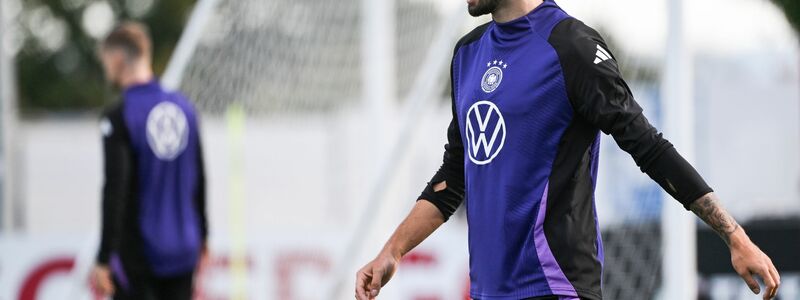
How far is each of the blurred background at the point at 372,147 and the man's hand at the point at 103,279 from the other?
936 millimetres

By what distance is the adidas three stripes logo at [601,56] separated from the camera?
11.1 feet

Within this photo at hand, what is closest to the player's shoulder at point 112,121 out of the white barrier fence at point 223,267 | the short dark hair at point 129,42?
the short dark hair at point 129,42

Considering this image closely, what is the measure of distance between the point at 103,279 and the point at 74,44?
32.2 metres

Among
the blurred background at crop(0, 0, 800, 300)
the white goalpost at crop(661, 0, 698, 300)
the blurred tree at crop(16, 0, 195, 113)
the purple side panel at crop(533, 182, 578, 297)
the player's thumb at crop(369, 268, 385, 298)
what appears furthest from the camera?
the blurred tree at crop(16, 0, 195, 113)

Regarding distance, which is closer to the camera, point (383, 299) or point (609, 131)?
point (609, 131)

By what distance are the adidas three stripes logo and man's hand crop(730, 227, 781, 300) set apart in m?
0.51

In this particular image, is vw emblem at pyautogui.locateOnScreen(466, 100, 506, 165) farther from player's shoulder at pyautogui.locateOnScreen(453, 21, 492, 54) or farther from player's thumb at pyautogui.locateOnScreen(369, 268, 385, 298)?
player's thumb at pyautogui.locateOnScreen(369, 268, 385, 298)

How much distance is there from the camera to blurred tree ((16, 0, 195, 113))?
1415 inches

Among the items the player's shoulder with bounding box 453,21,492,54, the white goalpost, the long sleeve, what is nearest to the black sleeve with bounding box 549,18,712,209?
the player's shoulder with bounding box 453,21,492,54

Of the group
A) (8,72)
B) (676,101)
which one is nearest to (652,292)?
(676,101)

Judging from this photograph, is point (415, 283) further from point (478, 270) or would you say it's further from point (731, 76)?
point (478, 270)

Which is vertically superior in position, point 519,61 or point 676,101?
point 519,61

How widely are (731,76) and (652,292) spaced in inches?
260

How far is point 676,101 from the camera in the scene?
585cm
